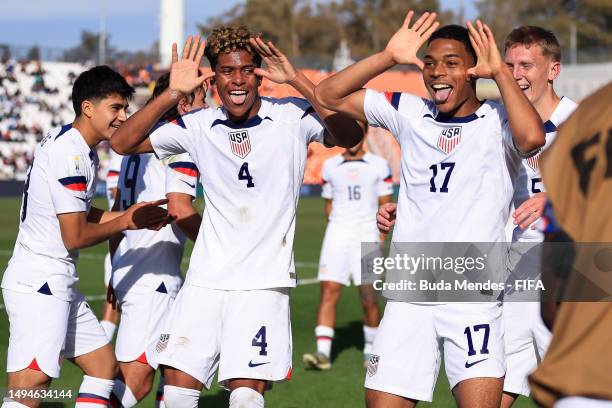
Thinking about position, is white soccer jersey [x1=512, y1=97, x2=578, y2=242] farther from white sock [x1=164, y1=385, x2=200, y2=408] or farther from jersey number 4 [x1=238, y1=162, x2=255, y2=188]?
white sock [x1=164, y1=385, x2=200, y2=408]

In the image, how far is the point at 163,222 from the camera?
594 cm

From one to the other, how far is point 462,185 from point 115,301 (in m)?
3.12

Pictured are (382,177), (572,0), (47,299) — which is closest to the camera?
(47,299)

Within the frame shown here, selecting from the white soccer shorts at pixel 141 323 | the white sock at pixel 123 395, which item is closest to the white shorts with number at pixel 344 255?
the white soccer shorts at pixel 141 323

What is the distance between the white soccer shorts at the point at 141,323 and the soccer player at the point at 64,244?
524mm

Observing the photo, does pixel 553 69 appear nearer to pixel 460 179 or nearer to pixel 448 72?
pixel 448 72

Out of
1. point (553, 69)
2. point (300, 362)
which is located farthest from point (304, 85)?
point (300, 362)

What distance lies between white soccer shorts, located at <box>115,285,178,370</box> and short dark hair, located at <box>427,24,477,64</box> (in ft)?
9.30

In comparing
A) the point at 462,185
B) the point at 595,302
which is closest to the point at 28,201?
the point at 462,185

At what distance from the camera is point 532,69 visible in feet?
18.6

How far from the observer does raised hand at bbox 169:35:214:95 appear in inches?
212

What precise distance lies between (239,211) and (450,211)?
1178 mm

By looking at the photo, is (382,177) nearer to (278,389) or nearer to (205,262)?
(278,389)

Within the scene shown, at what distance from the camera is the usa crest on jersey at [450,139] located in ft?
16.0
